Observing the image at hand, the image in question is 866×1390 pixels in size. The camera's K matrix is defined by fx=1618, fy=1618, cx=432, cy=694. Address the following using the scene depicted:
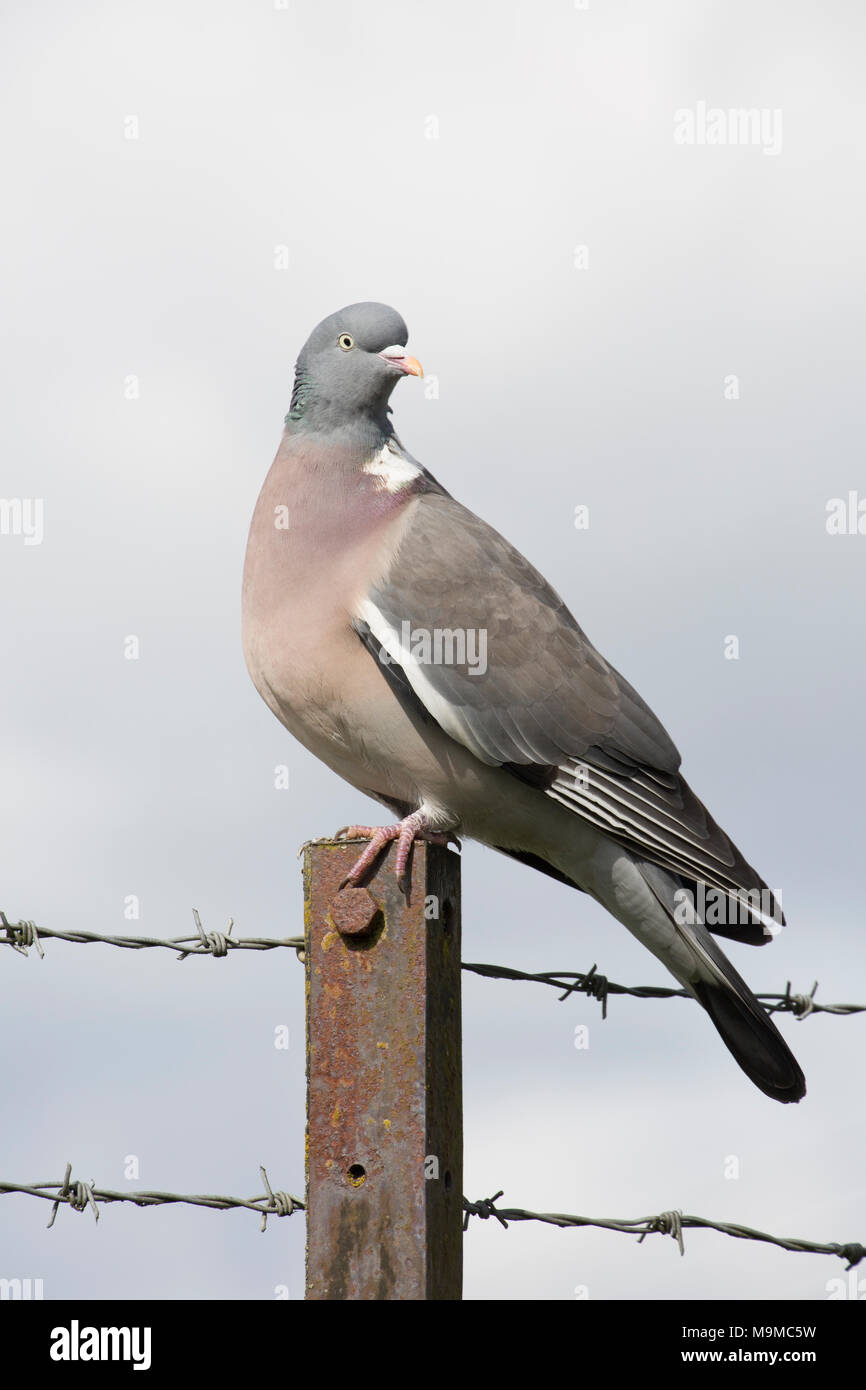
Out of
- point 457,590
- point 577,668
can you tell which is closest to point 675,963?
point 577,668

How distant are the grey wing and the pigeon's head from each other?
0.38 m

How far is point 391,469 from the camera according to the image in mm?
5055

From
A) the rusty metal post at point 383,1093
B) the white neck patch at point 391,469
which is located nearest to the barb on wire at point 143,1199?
the rusty metal post at point 383,1093

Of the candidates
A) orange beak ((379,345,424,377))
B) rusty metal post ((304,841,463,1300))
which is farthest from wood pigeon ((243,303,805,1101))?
rusty metal post ((304,841,463,1300))

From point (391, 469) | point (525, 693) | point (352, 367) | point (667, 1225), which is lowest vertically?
point (667, 1225)

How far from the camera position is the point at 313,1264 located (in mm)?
3215

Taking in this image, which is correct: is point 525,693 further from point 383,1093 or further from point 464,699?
point 383,1093

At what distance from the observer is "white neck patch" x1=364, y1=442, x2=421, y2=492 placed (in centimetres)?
500

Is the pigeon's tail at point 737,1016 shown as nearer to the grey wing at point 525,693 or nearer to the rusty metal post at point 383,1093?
the grey wing at point 525,693

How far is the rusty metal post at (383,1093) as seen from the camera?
10.4 feet

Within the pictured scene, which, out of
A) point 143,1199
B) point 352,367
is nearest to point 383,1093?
point 143,1199

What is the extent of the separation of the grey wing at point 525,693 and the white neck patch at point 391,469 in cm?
9

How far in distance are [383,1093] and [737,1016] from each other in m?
1.90
